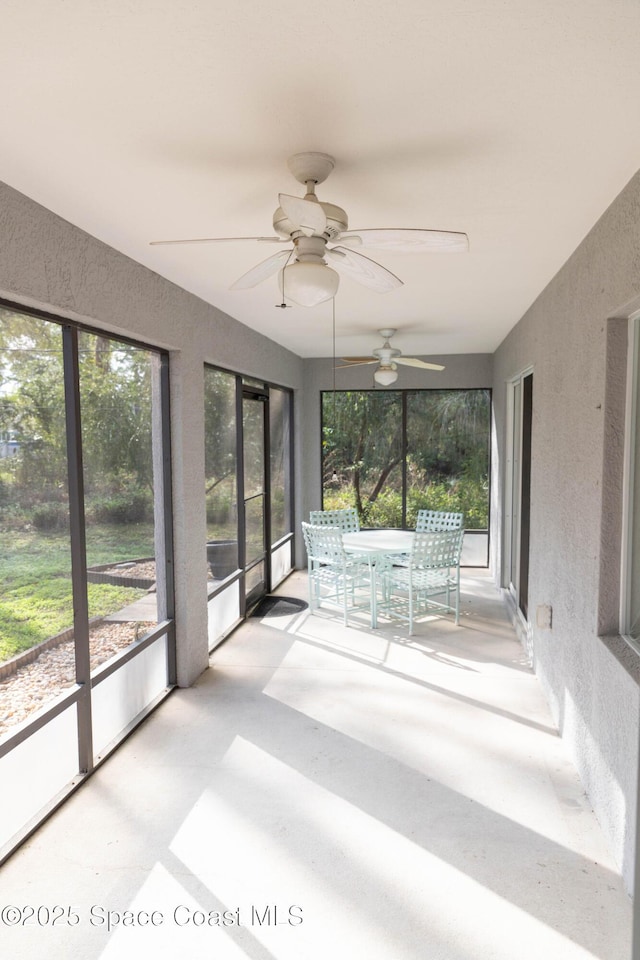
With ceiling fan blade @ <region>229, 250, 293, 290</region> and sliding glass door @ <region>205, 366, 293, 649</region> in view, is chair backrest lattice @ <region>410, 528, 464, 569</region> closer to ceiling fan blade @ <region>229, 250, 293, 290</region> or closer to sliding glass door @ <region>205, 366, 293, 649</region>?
sliding glass door @ <region>205, 366, 293, 649</region>

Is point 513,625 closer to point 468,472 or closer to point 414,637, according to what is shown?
point 414,637

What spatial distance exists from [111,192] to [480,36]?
1.36 metres

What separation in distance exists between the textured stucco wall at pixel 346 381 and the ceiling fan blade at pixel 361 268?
477 cm

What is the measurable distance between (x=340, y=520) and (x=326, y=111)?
16.5 ft

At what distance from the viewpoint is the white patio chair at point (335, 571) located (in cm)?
502

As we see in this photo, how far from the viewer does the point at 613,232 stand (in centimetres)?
228

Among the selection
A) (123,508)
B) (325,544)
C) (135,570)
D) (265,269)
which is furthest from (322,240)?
(325,544)

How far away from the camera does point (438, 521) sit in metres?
6.28

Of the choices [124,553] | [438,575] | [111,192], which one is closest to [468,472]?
[438,575]

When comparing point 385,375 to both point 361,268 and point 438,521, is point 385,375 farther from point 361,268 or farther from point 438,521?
point 361,268

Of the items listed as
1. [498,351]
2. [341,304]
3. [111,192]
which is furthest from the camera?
[498,351]

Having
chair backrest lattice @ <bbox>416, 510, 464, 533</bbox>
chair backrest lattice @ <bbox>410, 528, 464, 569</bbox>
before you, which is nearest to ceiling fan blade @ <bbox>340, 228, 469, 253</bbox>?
chair backrest lattice @ <bbox>410, 528, 464, 569</bbox>

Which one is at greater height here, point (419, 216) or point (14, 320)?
point (419, 216)

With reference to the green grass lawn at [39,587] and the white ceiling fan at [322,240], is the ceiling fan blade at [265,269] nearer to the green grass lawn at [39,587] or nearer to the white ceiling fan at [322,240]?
the white ceiling fan at [322,240]
